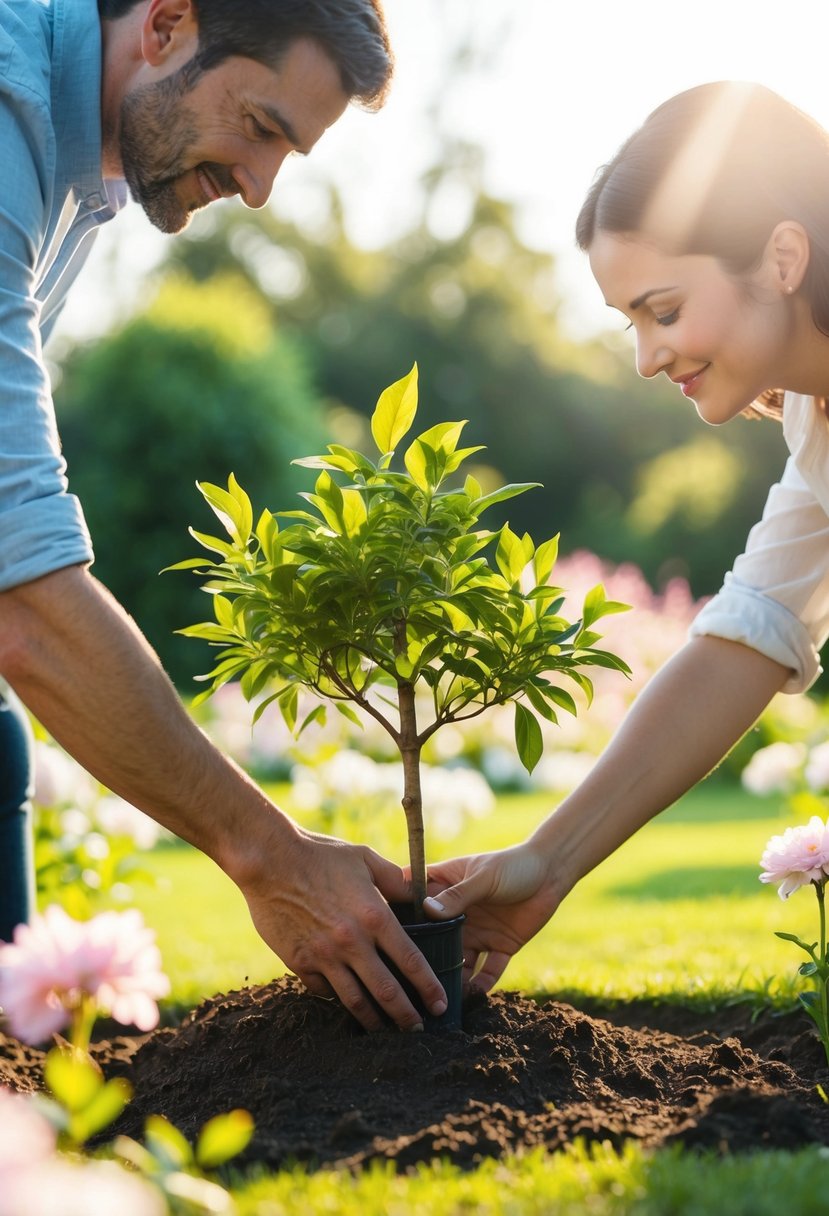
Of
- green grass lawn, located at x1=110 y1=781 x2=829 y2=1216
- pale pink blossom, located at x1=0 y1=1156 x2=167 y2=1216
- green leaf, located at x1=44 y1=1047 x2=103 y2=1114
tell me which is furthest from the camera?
green grass lawn, located at x1=110 y1=781 x2=829 y2=1216

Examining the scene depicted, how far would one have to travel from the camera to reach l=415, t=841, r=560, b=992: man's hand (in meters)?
2.31

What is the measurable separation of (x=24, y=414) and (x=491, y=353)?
77.8 ft

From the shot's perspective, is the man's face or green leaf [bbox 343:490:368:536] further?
the man's face

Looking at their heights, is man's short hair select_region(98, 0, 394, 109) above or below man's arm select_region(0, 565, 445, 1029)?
above

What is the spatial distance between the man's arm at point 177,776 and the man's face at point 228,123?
3.63 feet

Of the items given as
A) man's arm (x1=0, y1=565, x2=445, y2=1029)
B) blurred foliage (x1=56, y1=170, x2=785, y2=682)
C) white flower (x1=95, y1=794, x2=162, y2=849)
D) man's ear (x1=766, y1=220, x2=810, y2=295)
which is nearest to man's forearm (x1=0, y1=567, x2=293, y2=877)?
man's arm (x1=0, y1=565, x2=445, y2=1029)

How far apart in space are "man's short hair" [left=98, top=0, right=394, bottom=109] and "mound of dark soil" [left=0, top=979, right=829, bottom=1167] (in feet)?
6.18

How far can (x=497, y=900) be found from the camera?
2.35 m

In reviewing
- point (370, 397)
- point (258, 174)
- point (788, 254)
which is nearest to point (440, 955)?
point (788, 254)

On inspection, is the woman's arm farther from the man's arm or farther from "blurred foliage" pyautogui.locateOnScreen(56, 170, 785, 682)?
"blurred foliage" pyautogui.locateOnScreen(56, 170, 785, 682)

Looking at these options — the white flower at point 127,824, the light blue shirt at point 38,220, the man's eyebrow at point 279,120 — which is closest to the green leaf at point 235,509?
the light blue shirt at point 38,220

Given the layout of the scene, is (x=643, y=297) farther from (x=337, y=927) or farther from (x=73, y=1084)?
(x=73, y=1084)

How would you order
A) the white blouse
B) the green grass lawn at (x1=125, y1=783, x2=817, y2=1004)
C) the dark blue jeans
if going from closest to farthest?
1. the white blouse
2. the dark blue jeans
3. the green grass lawn at (x1=125, y1=783, x2=817, y2=1004)

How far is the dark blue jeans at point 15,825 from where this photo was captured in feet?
9.16
